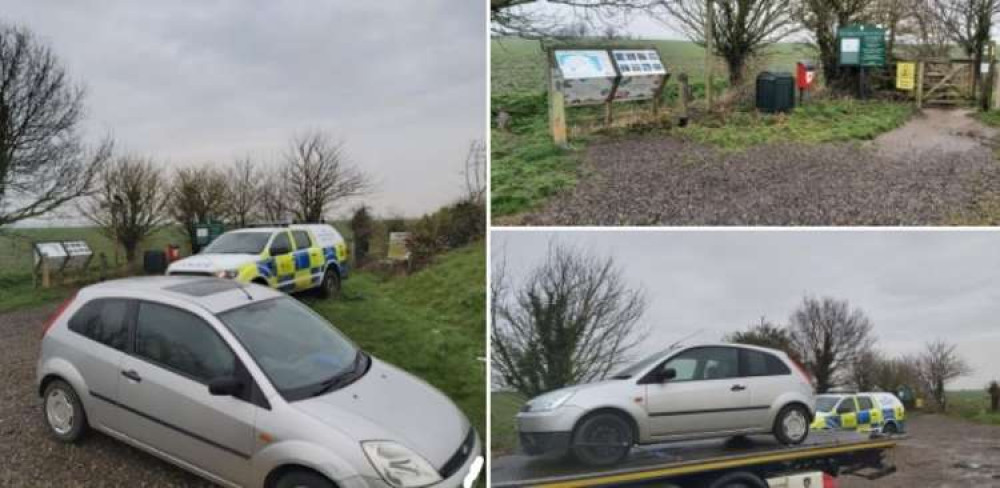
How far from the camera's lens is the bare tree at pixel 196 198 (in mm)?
7820

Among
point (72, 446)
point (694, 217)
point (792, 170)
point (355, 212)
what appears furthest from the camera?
point (355, 212)

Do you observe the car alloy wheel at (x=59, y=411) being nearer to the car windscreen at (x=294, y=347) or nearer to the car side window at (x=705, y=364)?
the car windscreen at (x=294, y=347)

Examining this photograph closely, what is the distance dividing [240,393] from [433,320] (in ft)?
10.9

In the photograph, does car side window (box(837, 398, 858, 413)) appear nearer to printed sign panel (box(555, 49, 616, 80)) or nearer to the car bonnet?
the car bonnet

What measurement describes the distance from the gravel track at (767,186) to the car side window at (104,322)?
8.80 ft

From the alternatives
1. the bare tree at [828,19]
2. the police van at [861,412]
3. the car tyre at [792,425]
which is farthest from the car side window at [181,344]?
the bare tree at [828,19]

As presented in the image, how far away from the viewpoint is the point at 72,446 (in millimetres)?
3951

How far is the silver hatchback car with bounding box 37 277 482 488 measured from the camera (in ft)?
10.4

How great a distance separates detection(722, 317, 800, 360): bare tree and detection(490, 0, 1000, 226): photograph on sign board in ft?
2.59

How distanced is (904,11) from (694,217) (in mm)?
4242

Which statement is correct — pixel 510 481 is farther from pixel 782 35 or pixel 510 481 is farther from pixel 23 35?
pixel 23 35

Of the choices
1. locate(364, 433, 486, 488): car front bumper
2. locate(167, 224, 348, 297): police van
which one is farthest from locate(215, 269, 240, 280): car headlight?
locate(364, 433, 486, 488): car front bumper

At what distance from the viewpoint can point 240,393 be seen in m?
3.30

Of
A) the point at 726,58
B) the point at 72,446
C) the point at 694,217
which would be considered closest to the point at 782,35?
the point at 726,58
